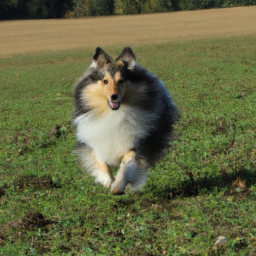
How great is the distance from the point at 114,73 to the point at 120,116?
0.46m

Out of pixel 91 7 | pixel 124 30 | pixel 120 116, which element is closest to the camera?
pixel 120 116

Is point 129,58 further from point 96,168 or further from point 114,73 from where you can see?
point 96,168

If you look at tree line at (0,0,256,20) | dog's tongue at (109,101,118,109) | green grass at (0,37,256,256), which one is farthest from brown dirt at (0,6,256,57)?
dog's tongue at (109,101,118,109)

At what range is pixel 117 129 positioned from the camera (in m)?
4.61

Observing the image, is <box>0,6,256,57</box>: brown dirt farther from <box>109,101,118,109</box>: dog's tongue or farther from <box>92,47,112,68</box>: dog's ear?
<box>109,101,118,109</box>: dog's tongue

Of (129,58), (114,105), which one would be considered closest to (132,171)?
(114,105)

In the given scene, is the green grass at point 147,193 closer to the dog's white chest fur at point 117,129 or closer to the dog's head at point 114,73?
the dog's white chest fur at point 117,129

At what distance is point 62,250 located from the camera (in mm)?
3695

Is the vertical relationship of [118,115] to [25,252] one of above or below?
above

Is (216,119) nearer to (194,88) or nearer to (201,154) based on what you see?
(201,154)

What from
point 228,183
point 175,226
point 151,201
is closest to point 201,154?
point 228,183

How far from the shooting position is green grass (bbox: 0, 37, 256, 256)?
365cm

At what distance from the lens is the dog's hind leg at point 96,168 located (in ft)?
15.7

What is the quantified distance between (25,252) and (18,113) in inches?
258
